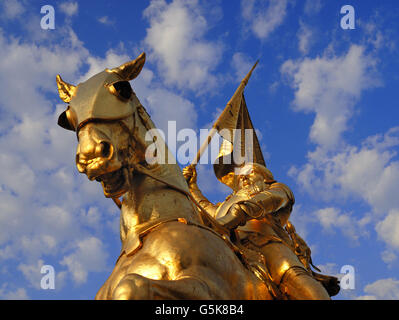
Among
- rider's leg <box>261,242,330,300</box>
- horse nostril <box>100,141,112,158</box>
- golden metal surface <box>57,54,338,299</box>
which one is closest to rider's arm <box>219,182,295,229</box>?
golden metal surface <box>57,54,338,299</box>

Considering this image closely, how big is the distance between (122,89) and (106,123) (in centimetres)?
34

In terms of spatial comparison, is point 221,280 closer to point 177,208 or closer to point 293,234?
point 177,208

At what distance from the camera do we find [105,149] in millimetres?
3668

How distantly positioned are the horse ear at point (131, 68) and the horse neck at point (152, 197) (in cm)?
32

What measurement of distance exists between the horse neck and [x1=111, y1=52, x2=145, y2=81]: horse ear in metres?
0.32

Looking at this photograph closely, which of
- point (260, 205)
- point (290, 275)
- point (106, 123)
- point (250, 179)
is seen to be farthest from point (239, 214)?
point (106, 123)

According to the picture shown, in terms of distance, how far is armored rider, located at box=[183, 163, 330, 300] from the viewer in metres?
5.00

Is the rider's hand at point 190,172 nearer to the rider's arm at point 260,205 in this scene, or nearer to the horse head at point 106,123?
the rider's arm at point 260,205

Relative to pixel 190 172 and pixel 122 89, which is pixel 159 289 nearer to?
pixel 122 89
